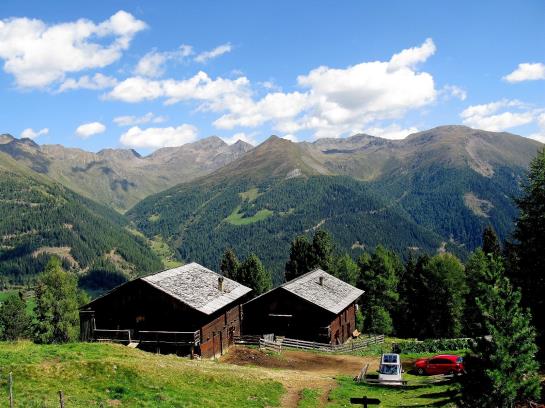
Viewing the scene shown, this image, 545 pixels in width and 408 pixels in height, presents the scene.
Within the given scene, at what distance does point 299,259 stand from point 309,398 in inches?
2636

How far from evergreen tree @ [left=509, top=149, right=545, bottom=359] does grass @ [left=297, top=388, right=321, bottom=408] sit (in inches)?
616

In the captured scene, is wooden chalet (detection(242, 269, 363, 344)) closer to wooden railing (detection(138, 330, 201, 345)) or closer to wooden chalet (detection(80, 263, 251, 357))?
wooden chalet (detection(80, 263, 251, 357))

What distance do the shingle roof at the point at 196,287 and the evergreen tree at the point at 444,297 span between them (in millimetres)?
45314

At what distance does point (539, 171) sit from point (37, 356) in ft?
124

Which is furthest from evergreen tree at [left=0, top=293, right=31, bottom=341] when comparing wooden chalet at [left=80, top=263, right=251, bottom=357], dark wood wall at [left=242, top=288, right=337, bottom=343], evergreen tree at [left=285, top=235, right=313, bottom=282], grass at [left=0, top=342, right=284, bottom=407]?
grass at [left=0, top=342, right=284, bottom=407]

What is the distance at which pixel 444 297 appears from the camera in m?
90.7

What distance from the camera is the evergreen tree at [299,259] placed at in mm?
97938

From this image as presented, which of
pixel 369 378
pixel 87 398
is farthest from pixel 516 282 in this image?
pixel 87 398

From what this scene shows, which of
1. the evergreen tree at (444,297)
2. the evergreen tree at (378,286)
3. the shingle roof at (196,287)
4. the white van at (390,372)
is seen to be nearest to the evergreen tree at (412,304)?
the evergreen tree at (444,297)

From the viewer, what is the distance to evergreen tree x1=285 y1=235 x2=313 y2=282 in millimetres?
97938

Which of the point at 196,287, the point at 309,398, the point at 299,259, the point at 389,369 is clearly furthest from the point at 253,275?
the point at 309,398

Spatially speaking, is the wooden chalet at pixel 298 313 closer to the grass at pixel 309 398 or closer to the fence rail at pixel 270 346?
the fence rail at pixel 270 346

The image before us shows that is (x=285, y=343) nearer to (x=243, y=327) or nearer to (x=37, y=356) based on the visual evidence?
(x=243, y=327)

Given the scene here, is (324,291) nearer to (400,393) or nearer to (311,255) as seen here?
(400,393)
